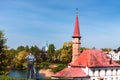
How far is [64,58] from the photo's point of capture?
104 metres

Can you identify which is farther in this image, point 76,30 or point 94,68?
point 76,30

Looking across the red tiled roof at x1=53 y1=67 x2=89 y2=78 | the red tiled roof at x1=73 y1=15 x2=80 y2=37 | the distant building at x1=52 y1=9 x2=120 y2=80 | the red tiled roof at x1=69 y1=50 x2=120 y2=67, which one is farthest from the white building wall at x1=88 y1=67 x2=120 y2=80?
the red tiled roof at x1=73 y1=15 x2=80 y2=37

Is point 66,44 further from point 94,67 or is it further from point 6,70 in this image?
point 6,70

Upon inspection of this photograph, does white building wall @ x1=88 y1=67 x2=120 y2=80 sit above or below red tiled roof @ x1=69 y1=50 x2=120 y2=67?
below

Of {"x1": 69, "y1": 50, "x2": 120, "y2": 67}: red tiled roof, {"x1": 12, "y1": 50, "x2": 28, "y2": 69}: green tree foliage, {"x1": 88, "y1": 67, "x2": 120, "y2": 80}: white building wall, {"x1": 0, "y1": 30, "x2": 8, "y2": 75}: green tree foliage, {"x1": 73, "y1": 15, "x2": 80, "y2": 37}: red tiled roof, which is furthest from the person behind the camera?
{"x1": 12, "y1": 50, "x2": 28, "y2": 69}: green tree foliage

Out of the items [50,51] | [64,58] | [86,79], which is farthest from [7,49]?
[50,51]

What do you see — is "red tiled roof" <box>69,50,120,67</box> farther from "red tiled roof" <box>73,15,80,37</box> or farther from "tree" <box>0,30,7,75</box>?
"tree" <box>0,30,7,75</box>

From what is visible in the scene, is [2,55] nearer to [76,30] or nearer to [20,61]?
[76,30]

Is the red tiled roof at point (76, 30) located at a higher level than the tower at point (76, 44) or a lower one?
higher

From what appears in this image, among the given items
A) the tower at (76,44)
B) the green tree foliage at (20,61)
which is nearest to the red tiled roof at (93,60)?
the tower at (76,44)

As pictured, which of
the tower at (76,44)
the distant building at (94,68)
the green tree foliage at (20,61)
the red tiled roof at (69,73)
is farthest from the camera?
the green tree foliage at (20,61)

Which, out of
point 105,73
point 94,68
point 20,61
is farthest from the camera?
point 20,61

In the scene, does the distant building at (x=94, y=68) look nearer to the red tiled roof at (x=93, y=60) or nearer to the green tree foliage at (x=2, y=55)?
the red tiled roof at (x=93, y=60)

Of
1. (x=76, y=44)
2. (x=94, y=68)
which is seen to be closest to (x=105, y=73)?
(x=94, y=68)
